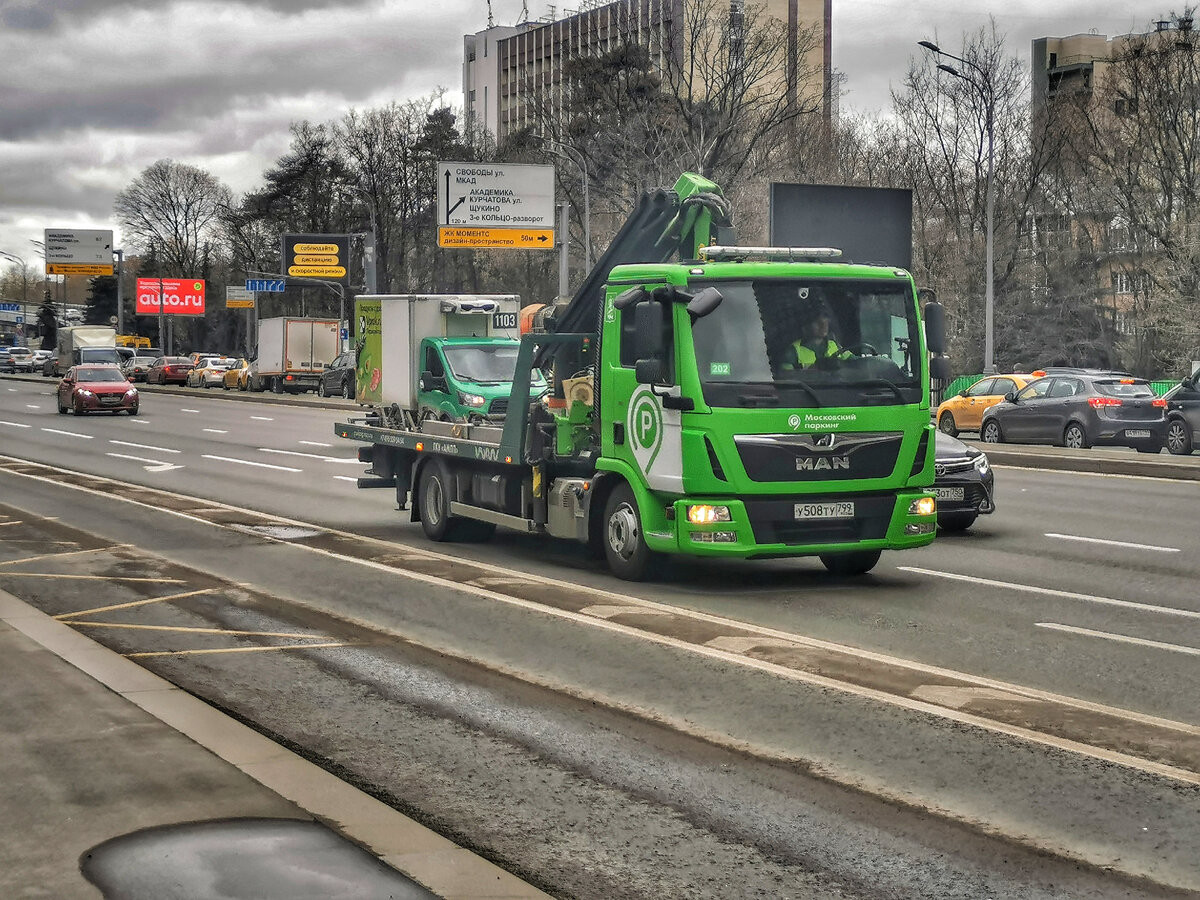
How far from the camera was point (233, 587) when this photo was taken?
12430mm

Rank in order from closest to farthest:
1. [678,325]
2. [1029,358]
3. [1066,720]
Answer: [1066,720] → [678,325] → [1029,358]

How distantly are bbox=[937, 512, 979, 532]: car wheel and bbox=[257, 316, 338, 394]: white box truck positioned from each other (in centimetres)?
5267

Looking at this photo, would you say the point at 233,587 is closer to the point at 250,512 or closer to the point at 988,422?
the point at 250,512

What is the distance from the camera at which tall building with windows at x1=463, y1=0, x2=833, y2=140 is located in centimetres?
5728

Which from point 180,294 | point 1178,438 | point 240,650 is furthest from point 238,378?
point 240,650

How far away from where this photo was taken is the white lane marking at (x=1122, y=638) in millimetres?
9648

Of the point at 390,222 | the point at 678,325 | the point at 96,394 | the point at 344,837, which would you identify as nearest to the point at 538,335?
the point at 678,325

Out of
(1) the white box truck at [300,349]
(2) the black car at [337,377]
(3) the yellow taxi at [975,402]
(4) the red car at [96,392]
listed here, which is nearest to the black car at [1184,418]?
(3) the yellow taxi at [975,402]

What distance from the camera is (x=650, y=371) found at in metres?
12.0

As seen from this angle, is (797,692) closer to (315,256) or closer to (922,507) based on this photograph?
(922,507)

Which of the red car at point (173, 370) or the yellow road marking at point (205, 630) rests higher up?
the red car at point (173, 370)

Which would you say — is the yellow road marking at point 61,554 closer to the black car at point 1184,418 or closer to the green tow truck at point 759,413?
the green tow truck at point 759,413

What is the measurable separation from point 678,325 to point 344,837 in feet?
23.0

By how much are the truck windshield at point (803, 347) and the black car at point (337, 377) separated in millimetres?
50062
